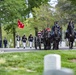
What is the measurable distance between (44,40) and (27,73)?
14409mm

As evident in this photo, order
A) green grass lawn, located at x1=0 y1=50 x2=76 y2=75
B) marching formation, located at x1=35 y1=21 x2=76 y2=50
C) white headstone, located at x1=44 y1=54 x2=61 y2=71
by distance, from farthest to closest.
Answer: marching formation, located at x1=35 y1=21 x2=76 y2=50 < green grass lawn, located at x1=0 y1=50 x2=76 y2=75 < white headstone, located at x1=44 y1=54 x2=61 y2=71

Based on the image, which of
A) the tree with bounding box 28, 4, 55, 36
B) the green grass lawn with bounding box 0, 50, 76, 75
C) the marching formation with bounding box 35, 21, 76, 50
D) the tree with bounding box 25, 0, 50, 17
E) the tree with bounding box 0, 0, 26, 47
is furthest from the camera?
the tree with bounding box 28, 4, 55, 36

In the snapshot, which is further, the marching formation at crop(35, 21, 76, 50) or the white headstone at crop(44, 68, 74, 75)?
the marching formation at crop(35, 21, 76, 50)

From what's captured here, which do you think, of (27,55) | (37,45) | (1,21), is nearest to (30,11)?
(1,21)

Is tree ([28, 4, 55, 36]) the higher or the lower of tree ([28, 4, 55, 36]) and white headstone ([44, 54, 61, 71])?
the higher

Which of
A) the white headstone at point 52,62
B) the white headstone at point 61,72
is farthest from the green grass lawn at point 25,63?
the white headstone at point 61,72

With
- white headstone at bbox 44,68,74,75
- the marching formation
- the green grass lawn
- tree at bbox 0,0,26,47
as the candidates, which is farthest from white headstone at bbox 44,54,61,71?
tree at bbox 0,0,26,47

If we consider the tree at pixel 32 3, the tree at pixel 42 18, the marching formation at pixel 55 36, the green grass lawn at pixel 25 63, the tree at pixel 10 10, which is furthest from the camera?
the tree at pixel 42 18

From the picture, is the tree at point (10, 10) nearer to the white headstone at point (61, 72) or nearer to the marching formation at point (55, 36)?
the marching formation at point (55, 36)

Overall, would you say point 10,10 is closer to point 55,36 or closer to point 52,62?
point 55,36

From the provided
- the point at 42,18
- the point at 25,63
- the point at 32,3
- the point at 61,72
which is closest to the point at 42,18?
the point at 42,18

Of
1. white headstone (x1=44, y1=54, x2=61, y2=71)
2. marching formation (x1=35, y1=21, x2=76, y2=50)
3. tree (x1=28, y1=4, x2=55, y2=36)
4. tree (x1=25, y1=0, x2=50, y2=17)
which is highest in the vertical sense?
tree (x1=25, y1=0, x2=50, y2=17)

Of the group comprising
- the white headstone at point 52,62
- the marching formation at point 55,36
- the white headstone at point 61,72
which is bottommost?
the white headstone at point 61,72

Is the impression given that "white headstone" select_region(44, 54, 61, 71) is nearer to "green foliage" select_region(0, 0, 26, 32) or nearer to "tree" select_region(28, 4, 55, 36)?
"green foliage" select_region(0, 0, 26, 32)
